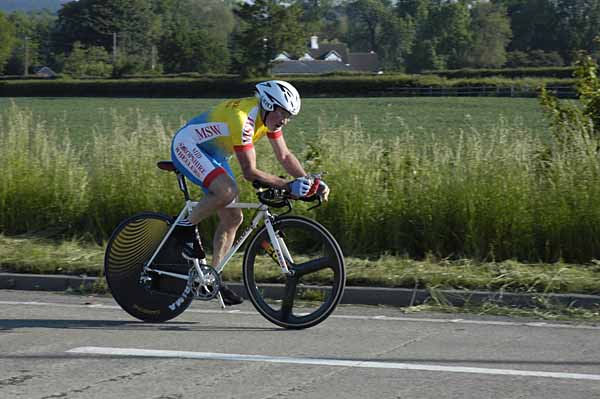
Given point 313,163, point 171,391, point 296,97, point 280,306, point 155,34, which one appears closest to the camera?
point 171,391

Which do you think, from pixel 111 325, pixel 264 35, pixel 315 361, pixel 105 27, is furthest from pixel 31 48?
pixel 315 361

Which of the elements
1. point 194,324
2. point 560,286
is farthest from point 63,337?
point 560,286

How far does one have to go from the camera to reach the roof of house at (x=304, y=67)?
103637 millimetres

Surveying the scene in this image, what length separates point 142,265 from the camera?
27.5 ft

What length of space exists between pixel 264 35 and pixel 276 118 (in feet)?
299

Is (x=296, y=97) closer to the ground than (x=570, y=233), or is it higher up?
higher up

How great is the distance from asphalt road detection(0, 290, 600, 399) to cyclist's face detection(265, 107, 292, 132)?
1.56m

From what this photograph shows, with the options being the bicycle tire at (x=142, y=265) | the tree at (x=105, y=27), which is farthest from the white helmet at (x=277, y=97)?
the tree at (x=105, y=27)

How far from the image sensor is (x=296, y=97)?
301 inches

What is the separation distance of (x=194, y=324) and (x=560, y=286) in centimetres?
331

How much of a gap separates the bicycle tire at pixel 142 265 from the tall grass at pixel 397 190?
353cm

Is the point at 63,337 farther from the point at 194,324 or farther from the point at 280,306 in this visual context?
the point at 280,306

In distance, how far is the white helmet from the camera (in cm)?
755

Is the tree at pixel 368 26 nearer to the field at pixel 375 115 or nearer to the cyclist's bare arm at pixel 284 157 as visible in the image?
the field at pixel 375 115
